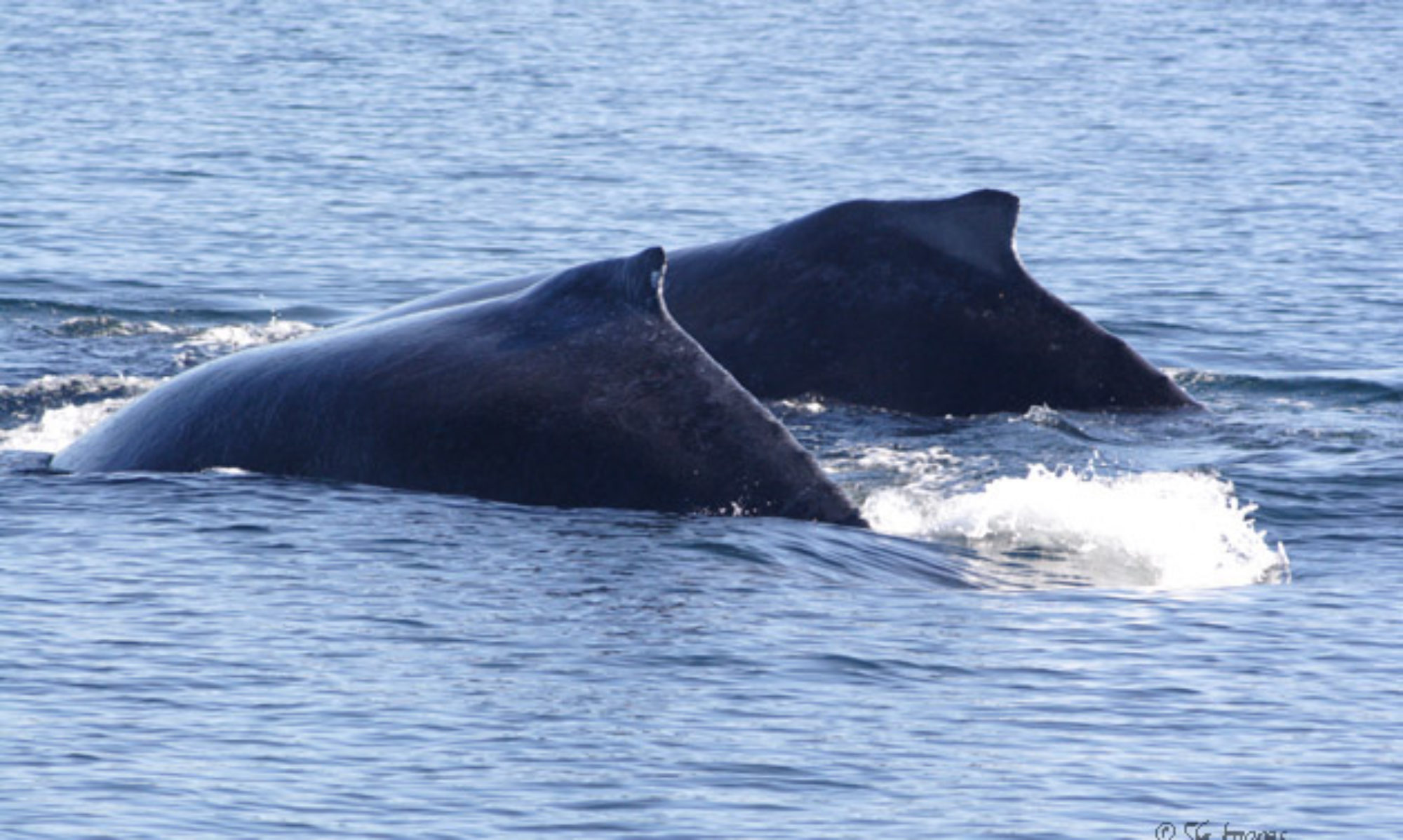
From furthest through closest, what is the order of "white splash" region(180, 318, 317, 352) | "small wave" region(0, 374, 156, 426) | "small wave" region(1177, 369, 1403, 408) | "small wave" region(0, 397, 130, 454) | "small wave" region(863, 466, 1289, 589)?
"white splash" region(180, 318, 317, 352) < "small wave" region(1177, 369, 1403, 408) < "small wave" region(0, 374, 156, 426) < "small wave" region(0, 397, 130, 454) < "small wave" region(863, 466, 1289, 589)

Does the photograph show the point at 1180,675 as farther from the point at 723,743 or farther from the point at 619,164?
the point at 619,164

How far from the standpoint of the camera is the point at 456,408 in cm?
1355

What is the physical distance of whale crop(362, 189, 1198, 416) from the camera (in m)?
16.7

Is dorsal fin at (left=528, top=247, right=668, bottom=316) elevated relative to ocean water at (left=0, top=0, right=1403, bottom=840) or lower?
elevated

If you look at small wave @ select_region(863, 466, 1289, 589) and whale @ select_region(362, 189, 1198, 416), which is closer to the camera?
small wave @ select_region(863, 466, 1289, 589)

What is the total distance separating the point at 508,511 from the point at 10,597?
260cm

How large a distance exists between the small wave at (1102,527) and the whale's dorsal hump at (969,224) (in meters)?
1.65

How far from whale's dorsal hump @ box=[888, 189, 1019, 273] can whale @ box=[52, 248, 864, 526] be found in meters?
3.28

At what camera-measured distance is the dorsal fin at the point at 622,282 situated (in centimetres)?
1324

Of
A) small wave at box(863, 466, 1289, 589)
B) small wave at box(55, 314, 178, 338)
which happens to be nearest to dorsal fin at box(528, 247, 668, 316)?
small wave at box(863, 466, 1289, 589)

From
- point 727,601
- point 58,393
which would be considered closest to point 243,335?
point 58,393

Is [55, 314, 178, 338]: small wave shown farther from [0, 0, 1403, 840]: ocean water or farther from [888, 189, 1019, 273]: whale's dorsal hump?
[888, 189, 1019, 273]: whale's dorsal hump
